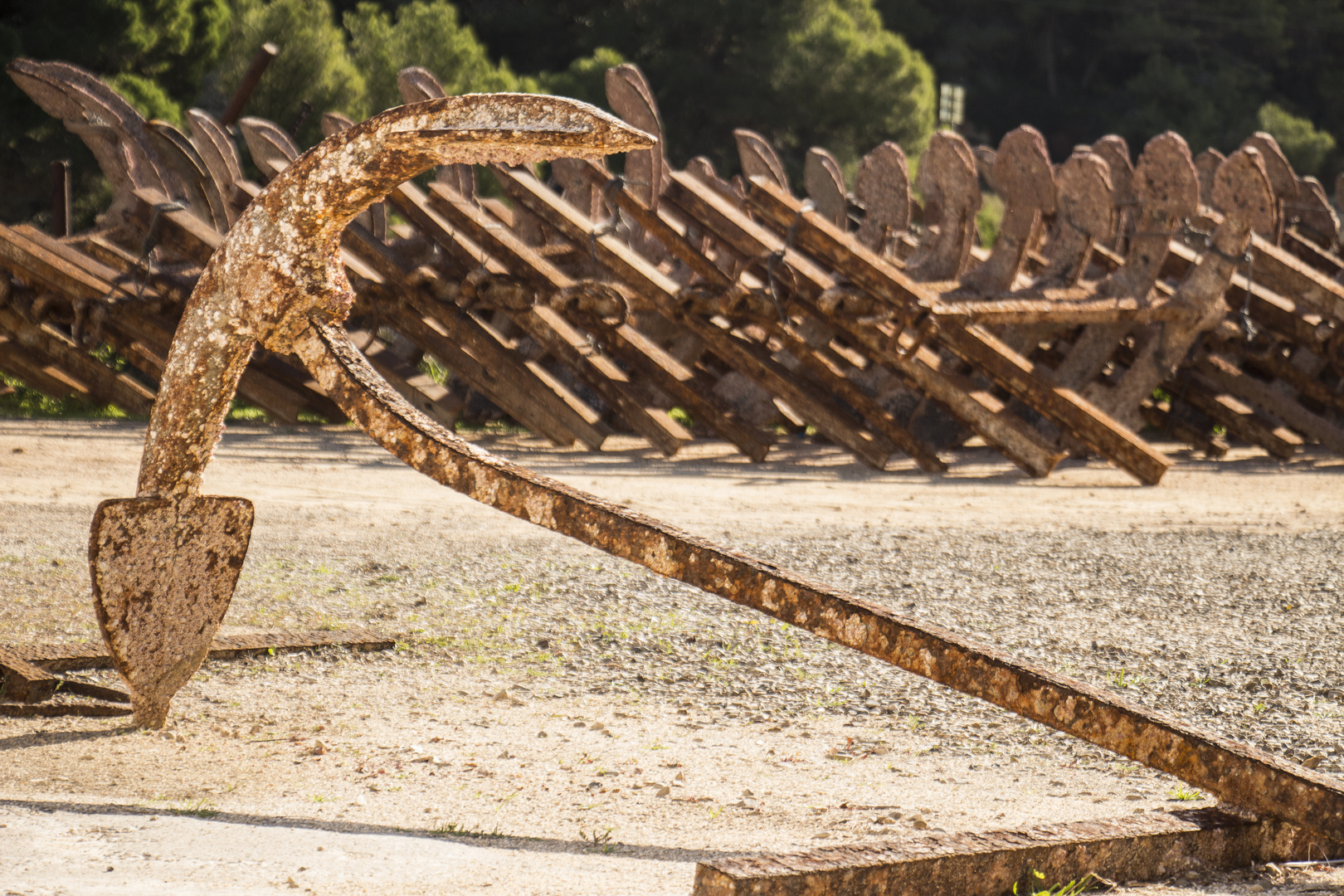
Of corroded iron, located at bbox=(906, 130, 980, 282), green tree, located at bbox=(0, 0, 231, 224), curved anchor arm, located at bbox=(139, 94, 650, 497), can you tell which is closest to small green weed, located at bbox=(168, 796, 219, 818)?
curved anchor arm, located at bbox=(139, 94, 650, 497)

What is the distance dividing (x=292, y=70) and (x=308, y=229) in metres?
16.6

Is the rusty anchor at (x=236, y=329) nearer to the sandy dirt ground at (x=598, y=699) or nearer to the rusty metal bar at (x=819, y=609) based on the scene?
the rusty metal bar at (x=819, y=609)

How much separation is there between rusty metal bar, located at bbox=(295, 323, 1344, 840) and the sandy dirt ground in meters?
0.26

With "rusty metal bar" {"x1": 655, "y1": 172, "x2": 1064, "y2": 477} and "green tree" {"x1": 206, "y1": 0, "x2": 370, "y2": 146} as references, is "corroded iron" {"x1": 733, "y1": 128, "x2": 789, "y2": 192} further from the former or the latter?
"green tree" {"x1": 206, "y1": 0, "x2": 370, "y2": 146}

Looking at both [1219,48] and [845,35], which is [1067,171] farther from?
[1219,48]

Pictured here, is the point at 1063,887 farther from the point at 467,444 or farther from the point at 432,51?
the point at 432,51

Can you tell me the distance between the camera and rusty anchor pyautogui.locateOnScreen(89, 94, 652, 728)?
6.39ft

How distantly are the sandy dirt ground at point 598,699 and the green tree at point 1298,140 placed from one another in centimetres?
2811

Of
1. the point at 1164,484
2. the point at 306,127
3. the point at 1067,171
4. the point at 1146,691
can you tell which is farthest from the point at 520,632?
the point at 306,127

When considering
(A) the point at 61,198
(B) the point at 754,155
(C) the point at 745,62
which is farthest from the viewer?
(C) the point at 745,62

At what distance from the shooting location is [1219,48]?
38.6 meters

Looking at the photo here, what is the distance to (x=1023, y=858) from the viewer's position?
6.64 ft

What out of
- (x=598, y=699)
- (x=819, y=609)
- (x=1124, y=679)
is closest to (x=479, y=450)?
(x=819, y=609)

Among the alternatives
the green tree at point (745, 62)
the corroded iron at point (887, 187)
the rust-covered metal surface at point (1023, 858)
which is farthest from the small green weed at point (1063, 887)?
the green tree at point (745, 62)
